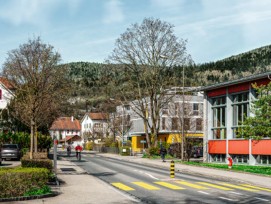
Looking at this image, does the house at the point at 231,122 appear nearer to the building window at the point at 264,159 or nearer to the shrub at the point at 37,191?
the building window at the point at 264,159

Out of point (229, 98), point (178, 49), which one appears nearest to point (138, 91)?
point (178, 49)

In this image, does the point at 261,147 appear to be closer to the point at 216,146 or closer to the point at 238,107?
the point at 238,107

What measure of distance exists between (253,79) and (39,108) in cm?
1787

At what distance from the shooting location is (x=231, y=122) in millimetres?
42000

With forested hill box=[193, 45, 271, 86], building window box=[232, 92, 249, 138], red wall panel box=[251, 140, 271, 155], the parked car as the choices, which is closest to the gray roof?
building window box=[232, 92, 249, 138]

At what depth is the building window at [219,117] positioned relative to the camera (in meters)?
43.7

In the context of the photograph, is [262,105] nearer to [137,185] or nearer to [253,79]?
[253,79]

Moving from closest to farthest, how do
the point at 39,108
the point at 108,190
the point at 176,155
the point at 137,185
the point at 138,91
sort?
the point at 108,190, the point at 137,185, the point at 39,108, the point at 176,155, the point at 138,91

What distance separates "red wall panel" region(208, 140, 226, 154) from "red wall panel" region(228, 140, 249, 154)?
1124mm

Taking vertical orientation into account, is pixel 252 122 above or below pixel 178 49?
below

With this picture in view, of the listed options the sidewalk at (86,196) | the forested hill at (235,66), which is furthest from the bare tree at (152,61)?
the forested hill at (235,66)

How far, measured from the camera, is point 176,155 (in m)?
52.2

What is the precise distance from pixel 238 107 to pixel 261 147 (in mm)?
5100

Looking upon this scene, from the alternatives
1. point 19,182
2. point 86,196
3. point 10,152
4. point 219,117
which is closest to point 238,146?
point 219,117
